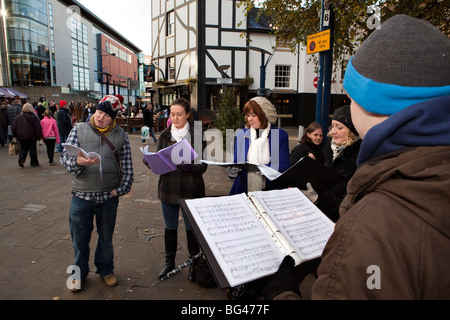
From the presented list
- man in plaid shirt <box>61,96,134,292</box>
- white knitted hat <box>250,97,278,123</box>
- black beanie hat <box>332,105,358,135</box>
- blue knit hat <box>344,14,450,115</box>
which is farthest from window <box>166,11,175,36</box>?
blue knit hat <box>344,14,450,115</box>

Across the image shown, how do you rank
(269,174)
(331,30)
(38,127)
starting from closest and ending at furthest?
(269,174)
(331,30)
(38,127)

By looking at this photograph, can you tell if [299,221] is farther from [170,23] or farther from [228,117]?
[170,23]

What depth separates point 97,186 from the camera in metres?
2.93

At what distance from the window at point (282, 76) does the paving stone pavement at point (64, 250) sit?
729 inches

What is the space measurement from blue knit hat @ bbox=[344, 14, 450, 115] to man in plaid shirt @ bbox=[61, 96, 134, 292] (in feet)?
8.27

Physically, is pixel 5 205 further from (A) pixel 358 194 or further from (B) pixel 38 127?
(A) pixel 358 194

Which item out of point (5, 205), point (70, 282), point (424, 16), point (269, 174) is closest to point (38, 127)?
point (5, 205)

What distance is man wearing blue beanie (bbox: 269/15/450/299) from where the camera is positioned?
0.69 metres

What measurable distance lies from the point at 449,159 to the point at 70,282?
3.36 meters

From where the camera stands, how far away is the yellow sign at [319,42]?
5.96 m

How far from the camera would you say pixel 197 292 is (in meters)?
3.07

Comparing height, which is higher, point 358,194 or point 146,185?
point 358,194

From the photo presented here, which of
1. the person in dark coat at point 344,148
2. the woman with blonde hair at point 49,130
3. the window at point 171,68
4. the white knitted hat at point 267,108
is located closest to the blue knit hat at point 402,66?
the person in dark coat at point 344,148

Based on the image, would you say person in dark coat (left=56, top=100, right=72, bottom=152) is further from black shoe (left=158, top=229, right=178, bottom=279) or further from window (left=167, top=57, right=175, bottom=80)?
window (left=167, top=57, right=175, bottom=80)
